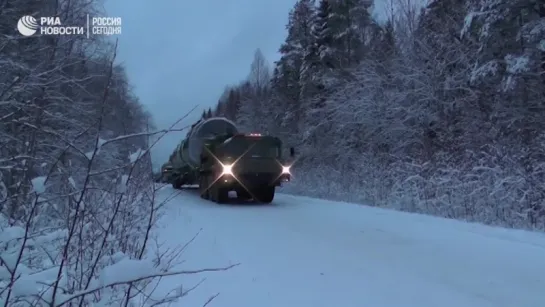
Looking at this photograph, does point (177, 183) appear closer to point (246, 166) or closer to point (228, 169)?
point (228, 169)

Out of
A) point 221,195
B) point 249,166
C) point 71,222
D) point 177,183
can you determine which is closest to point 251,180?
point 249,166

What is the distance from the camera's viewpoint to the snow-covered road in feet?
14.9

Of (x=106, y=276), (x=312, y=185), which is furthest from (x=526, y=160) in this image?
(x=312, y=185)

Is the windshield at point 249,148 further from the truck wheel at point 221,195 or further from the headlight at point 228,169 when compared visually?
the truck wheel at point 221,195

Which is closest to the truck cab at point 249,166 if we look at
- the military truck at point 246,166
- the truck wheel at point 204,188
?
the military truck at point 246,166

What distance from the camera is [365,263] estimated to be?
6070 mm

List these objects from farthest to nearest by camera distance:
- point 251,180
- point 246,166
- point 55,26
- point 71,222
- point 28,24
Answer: point 251,180
point 246,166
point 28,24
point 55,26
point 71,222

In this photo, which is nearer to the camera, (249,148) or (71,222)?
(71,222)

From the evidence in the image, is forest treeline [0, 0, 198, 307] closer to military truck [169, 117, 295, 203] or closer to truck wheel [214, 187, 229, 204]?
military truck [169, 117, 295, 203]

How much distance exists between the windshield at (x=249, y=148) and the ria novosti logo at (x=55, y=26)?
16.8 feet

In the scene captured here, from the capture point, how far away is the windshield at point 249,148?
15219 millimetres

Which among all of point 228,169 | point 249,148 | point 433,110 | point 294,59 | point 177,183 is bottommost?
point 177,183

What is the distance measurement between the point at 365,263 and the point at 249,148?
9.61 meters

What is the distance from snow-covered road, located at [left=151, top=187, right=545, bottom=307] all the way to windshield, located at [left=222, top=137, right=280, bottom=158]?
17.1ft
